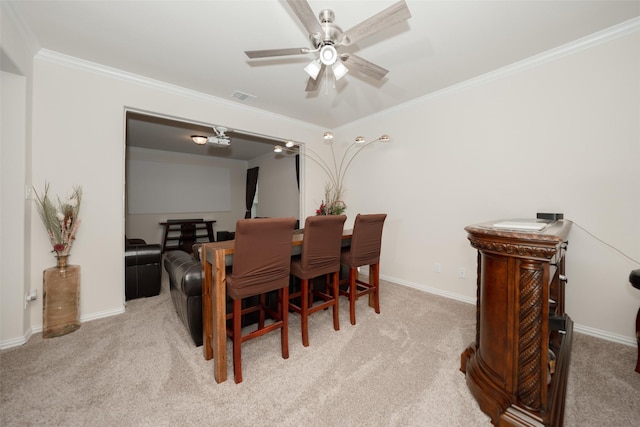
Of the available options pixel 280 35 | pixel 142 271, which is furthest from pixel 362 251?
Result: pixel 142 271

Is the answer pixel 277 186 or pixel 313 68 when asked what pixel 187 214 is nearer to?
pixel 277 186

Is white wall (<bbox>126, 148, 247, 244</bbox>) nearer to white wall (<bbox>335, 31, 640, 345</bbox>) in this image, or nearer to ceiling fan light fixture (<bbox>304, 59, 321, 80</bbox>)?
white wall (<bbox>335, 31, 640, 345</bbox>)

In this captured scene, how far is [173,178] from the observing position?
247 inches

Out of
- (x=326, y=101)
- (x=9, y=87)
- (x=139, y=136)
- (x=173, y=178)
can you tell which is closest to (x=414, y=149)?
(x=326, y=101)

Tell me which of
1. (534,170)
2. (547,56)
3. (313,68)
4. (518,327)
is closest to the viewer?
(518,327)

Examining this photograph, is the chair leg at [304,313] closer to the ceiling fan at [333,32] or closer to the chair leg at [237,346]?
the chair leg at [237,346]

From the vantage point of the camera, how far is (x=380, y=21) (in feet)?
4.68

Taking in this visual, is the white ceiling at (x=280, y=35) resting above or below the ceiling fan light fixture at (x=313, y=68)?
above

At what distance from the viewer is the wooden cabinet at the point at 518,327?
1.11 m

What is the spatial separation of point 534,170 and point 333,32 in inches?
92.8

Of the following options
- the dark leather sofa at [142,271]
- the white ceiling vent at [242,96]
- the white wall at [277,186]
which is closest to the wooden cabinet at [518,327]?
the white ceiling vent at [242,96]

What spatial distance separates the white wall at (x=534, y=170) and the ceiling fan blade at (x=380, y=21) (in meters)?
1.94

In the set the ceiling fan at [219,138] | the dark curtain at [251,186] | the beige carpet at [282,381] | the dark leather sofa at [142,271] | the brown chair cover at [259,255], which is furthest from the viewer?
the dark curtain at [251,186]

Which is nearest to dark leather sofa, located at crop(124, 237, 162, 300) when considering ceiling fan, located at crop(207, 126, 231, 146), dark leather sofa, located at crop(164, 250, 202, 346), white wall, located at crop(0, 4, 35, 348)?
white wall, located at crop(0, 4, 35, 348)
